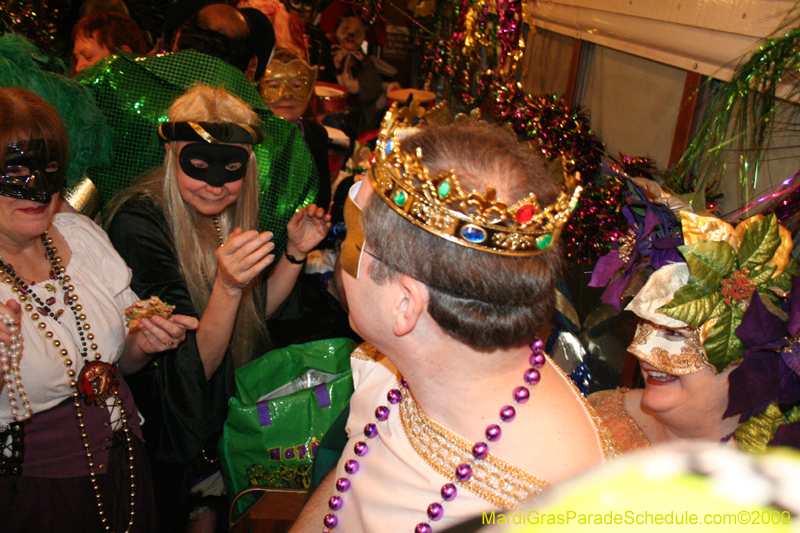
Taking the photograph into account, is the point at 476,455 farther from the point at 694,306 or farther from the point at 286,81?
the point at 286,81

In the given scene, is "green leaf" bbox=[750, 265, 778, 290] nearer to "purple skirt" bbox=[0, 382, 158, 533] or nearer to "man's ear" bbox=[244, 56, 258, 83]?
"purple skirt" bbox=[0, 382, 158, 533]

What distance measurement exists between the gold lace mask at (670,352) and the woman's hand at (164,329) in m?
1.29

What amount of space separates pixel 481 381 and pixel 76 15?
376 centimetres

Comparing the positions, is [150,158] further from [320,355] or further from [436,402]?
[436,402]

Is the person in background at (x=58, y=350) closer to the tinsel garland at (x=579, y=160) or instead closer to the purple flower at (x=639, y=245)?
the purple flower at (x=639, y=245)

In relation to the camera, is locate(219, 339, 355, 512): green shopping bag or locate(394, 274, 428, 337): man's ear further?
locate(219, 339, 355, 512): green shopping bag

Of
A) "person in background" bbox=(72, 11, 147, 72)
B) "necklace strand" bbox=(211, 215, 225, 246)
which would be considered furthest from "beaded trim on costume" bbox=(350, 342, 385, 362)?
"person in background" bbox=(72, 11, 147, 72)

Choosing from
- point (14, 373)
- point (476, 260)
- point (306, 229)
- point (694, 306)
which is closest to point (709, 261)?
point (694, 306)

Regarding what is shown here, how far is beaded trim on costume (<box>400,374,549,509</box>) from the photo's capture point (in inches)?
Answer: 37.9

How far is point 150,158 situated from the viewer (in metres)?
2.23

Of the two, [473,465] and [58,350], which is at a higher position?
[473,465]

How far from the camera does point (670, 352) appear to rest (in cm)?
130

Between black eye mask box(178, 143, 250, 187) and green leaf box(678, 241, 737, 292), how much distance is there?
1545 mm

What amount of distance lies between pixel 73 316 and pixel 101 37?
1.79m
